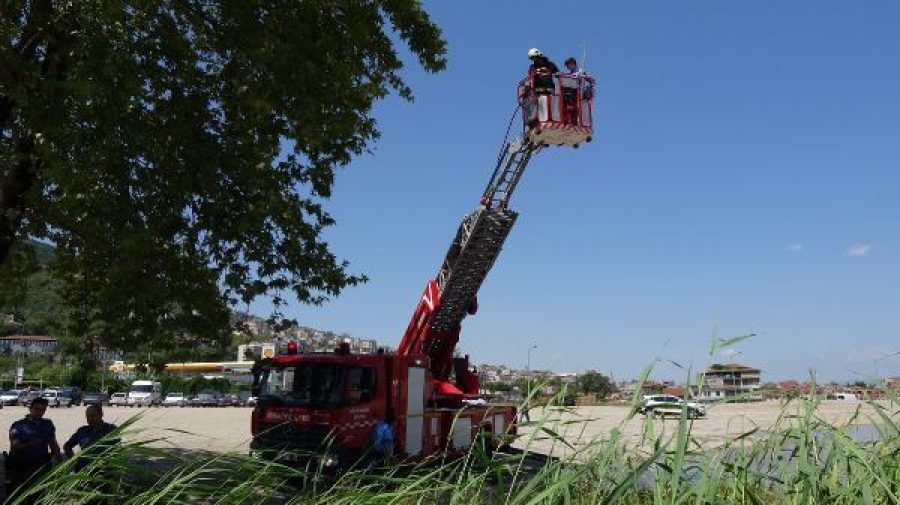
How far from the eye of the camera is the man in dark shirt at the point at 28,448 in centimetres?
738

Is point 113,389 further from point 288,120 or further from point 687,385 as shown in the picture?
point 687,385

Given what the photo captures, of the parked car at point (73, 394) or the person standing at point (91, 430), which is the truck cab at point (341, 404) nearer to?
the person standing at point (91, 430)

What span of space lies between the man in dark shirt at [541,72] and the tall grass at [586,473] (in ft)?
24.8

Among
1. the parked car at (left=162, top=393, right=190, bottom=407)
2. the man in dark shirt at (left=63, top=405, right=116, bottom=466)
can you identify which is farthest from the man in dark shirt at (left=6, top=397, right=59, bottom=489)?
the parked car at (left=162, top=393, right=190, bottom=407)

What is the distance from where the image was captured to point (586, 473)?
3.76 metres

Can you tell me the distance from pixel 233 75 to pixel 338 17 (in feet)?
5.05

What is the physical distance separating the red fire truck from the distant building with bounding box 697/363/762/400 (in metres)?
5.87

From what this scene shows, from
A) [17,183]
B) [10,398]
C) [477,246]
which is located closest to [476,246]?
[477,246]

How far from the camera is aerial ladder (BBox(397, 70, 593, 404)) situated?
11234 millimetres

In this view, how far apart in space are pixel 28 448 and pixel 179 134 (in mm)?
3647

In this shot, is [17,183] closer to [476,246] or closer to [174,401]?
[476,246]

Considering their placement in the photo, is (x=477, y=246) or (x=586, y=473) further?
(x=477, y=246)

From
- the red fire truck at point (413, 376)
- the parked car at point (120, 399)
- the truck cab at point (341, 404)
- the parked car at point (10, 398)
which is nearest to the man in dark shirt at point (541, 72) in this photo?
the red fire truck at point (413, 376)

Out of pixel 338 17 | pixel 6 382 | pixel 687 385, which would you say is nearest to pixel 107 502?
pixel 687 385
